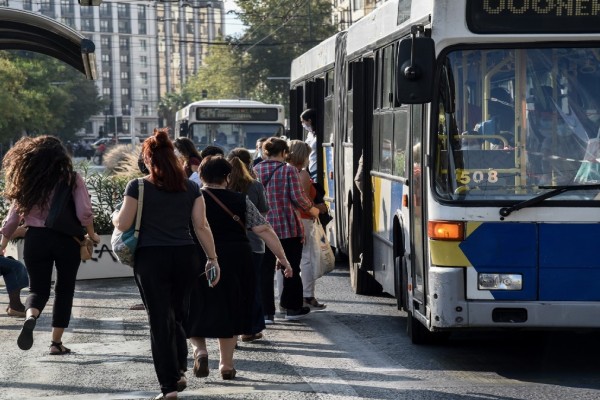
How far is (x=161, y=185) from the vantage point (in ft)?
26.0

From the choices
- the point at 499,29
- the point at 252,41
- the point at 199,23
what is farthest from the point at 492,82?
the point at 199,23

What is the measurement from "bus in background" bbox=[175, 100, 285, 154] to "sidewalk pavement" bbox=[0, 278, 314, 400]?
16.8 meters

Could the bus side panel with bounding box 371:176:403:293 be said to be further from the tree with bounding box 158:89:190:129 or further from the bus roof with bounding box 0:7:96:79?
the tree with bounding box 158:89:190:129

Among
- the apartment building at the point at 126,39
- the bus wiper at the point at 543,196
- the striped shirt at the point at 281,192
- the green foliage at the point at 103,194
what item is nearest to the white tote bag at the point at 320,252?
the striped shirt at the point at 281,192

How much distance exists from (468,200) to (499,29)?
44.6 inches

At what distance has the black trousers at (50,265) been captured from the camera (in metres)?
9.95

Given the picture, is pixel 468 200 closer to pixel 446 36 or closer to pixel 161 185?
pixel 446 36

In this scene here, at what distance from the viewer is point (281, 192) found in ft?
38.3

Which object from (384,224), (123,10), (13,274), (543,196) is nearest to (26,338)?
(13,274)

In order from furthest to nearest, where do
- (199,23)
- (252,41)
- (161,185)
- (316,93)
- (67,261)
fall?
1. (199,23)
2. (252,41)
3. (316,93)
4. (67,261)
5. (161,185)

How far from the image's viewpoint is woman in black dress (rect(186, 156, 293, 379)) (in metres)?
8.86

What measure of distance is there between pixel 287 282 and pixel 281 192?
0.93 meters

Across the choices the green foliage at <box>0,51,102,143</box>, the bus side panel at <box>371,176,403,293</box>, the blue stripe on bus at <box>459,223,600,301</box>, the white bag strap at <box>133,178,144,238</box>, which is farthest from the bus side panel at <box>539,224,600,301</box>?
the green foliage at <box>0,51,102,143</box>

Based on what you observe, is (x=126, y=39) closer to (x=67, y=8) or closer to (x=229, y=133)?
(x=67, y=8)
